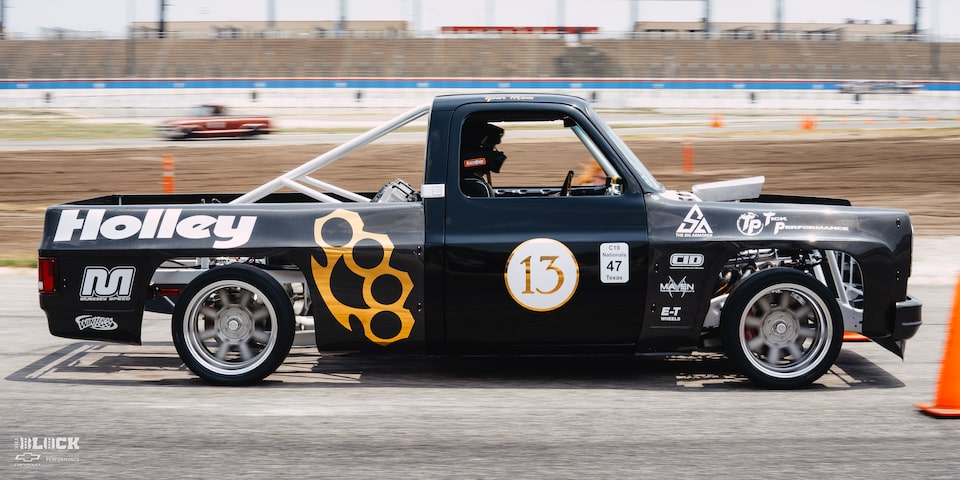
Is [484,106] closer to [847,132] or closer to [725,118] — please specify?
[847,132]

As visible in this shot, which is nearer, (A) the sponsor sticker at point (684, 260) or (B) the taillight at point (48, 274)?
(A) the sponsor sticker at point (684, 260)

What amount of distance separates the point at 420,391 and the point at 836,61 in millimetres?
66529

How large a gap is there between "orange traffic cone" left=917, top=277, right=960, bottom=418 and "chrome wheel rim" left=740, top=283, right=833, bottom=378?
27.2 inches

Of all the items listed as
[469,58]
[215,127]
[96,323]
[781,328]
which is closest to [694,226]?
[781,328]

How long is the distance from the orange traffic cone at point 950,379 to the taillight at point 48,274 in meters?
5.21

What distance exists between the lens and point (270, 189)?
6.21 m

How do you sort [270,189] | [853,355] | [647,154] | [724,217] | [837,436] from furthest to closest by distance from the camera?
[647,154], [853,355], [270,189], [724,217], [837,436]

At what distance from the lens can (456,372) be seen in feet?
20.8

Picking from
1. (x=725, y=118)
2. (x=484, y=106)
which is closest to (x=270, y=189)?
(x=484, y=106)

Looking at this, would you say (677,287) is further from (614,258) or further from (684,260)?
(614,258)

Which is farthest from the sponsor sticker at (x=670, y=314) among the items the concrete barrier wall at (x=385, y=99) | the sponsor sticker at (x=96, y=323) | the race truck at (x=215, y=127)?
the concrete barrier wall at (x=385, y=99)

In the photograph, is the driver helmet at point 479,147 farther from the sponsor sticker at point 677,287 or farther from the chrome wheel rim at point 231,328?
the chrome wheel rim at point 231,328

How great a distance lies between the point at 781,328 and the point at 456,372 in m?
2.08

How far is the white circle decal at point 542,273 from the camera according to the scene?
570 centimetres
